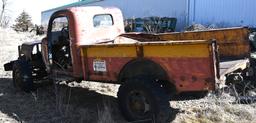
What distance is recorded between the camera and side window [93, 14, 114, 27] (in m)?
7.87

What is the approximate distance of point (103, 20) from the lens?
26.4 feet

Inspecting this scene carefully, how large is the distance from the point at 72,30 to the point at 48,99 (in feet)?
4.88

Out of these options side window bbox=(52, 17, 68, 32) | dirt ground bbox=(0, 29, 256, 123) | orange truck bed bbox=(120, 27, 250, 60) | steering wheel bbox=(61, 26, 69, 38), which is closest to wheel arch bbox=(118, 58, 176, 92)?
dirt ground bbox=(0, 29, 256, 123)

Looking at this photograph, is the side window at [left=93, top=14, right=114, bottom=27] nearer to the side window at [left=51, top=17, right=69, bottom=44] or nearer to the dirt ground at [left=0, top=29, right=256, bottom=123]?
the side window at [left=51, top=17, right=69, bottom=44]

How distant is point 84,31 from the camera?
24.7 ft

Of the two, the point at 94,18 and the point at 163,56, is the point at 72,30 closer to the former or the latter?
the point at 94,18

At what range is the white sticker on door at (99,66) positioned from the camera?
690cm

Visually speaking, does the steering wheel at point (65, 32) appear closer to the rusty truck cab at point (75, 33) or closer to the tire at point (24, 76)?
the rusty truck cab at point (75, 33)

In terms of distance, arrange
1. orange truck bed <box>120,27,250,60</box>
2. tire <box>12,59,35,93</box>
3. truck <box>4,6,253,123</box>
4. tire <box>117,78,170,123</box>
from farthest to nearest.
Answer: tire <box>12,59,35,93</box> → orange truck bed <box>120,27,250,60</box> → tire <box>117,78,170,123</box> → truck <box>4,6,253,123</box>

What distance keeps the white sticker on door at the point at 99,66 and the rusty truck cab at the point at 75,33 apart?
1.33ft

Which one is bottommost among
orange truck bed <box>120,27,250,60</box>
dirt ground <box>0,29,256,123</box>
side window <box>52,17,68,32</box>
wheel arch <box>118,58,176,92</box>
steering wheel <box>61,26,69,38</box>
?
dirt ground <box>0,29,256,123</box>

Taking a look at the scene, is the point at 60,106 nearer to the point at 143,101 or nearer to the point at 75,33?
the point at 75,33

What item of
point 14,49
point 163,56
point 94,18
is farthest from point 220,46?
point 14,49

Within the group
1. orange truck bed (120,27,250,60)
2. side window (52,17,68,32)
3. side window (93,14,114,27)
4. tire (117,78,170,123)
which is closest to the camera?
tire (117,78,170,123)
